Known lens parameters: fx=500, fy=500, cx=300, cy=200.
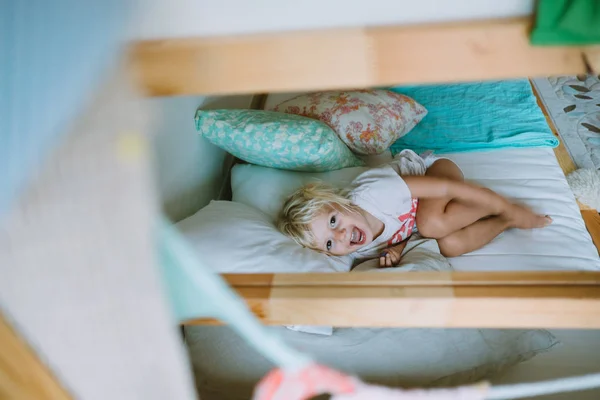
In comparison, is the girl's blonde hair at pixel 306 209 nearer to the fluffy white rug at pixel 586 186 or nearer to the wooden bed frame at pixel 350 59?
A: the wooden bed frame at pixel 350 59

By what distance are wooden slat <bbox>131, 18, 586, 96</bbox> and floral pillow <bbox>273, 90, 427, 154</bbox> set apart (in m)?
0.93

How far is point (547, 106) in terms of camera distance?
6.61 feet

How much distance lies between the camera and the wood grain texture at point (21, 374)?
527 mm

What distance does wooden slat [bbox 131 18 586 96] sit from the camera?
0.54 m

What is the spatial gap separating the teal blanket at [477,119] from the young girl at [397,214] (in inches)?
9.4

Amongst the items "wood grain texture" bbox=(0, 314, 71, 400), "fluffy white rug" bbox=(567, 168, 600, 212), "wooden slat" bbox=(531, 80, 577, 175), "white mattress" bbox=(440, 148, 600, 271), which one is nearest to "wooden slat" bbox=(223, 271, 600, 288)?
"wood grain texture" bbox=(0, 314, 71, 400)

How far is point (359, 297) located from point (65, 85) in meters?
0.56

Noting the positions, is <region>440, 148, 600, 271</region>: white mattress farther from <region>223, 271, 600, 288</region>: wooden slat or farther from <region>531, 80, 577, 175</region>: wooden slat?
<region>223, 271, 600, 288</region>: wooden slat

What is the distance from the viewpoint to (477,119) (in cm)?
176

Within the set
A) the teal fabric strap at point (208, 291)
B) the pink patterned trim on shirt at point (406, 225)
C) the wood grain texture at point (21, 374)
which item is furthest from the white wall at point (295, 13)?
the pink patterned trim on shirt at point (406, 225)

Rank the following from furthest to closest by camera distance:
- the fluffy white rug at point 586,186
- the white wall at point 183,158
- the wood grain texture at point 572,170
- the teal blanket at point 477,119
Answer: the teal blanket at point 477,119 → the fluffy white rug at point 586,186 → the wood grain texture at point 572,170 → the white wall at point 183,158

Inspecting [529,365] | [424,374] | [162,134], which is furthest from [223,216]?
[529,365]

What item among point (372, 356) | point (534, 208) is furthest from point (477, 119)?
point (372, 356)

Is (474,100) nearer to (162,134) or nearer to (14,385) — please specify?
(162,134)
